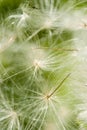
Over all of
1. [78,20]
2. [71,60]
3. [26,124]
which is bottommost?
[26,124]

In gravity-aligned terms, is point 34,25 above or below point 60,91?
above

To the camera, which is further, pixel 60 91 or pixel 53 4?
pixel 53 4

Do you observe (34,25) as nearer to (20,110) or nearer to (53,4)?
(53,4)

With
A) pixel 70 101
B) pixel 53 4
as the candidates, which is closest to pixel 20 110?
pixel 70 101

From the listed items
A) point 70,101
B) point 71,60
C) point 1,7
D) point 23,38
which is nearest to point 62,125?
point 70,101

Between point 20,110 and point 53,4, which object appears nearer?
point 20,110

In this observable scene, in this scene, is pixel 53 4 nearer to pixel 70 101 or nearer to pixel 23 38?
pixel 23 38

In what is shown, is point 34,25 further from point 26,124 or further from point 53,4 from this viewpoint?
point 26,124

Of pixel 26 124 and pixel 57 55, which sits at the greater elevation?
pixel 57 55
